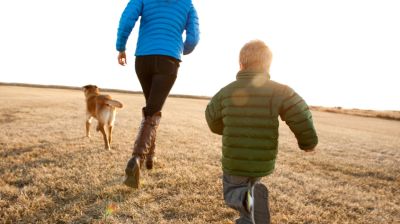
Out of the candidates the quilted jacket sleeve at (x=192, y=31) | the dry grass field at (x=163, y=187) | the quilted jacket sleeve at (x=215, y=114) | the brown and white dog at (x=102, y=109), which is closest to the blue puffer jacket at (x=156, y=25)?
the quilted jacket sleeve at (x=192, y=31)

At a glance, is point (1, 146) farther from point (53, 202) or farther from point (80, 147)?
point (53, 202)

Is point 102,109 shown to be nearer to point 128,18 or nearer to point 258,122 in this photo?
point 128,18

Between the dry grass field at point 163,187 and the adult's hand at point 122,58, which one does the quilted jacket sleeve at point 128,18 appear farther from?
the dry grass field at point 163,187

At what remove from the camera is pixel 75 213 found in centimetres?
350

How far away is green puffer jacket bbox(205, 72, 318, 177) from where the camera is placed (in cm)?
→ 281

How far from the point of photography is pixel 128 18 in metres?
4.26

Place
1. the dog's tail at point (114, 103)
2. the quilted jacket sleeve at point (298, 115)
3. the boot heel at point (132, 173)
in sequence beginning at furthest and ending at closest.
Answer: the dog's tail at point (114, 103)
the boot heel at point (132, 173)
the quilted jacket sleeve at point (298, 115)

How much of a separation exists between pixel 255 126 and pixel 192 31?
2.15 meters

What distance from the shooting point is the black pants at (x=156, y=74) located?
4.29m

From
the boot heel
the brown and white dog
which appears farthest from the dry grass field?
the brown and white dog

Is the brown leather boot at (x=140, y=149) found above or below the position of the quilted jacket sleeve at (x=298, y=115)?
below

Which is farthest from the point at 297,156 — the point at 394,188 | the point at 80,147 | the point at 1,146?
the point at 1,146

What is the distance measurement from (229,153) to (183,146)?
16.7ft

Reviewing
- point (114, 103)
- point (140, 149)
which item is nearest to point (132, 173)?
point (140, 149)
